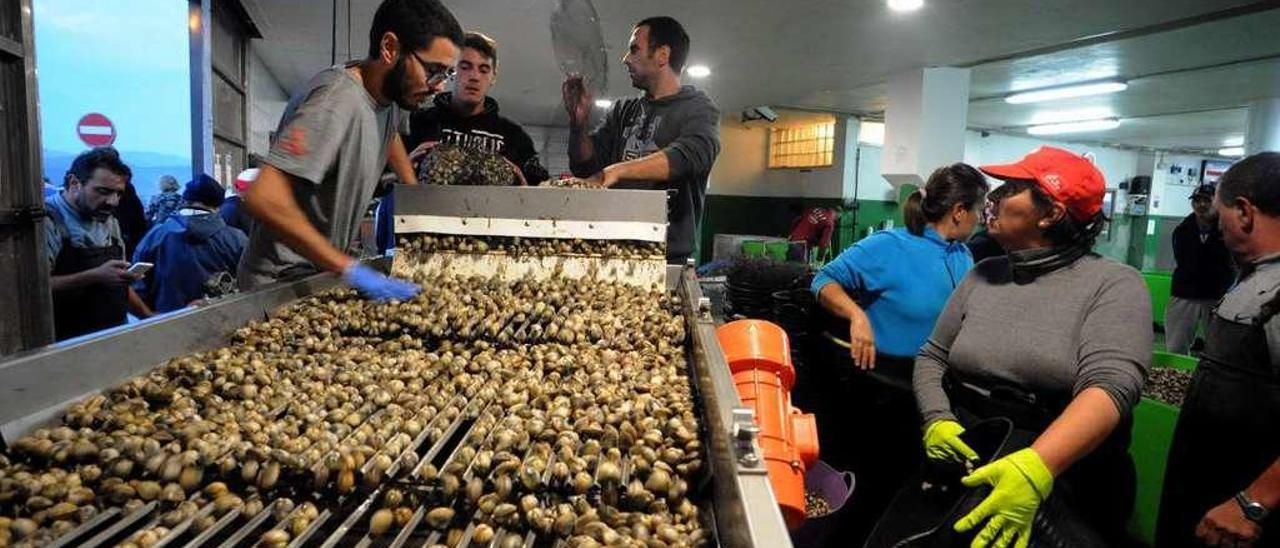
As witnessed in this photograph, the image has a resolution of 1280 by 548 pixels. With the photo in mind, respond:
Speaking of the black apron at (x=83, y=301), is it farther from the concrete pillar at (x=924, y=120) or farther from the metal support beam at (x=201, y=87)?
the concrete pillar at (x=924, y=120)

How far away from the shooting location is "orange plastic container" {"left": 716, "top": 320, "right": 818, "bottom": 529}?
4.05 ft

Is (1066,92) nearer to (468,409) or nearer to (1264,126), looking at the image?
(1264,126)

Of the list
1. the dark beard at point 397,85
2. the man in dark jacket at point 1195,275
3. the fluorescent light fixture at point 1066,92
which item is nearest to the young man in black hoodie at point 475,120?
the dark beard at point 397,85

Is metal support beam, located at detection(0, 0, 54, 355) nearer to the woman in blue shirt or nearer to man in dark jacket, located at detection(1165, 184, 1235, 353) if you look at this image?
the woman in blue shirt

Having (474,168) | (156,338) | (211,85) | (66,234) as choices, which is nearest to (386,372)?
(156,338)

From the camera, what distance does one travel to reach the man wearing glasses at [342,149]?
195 cm

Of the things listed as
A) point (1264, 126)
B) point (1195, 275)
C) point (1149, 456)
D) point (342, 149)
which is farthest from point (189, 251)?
point (1264, 126)

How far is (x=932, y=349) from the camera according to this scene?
2164 millimetres

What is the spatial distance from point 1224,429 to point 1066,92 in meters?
8.94

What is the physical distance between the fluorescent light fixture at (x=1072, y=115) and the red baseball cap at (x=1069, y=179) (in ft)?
34.9

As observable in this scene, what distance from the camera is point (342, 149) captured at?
2.14 metres

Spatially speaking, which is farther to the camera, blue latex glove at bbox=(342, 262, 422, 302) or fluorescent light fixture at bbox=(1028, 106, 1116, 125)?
fluorescent light fixture at bbox=(1028, 106, 1116, 125)

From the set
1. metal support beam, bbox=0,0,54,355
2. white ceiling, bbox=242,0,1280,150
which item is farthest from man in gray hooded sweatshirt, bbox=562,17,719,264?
white ceiling, bbox=242,0,1280,150

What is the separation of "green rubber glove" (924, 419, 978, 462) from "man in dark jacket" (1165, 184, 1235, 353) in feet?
15.3
